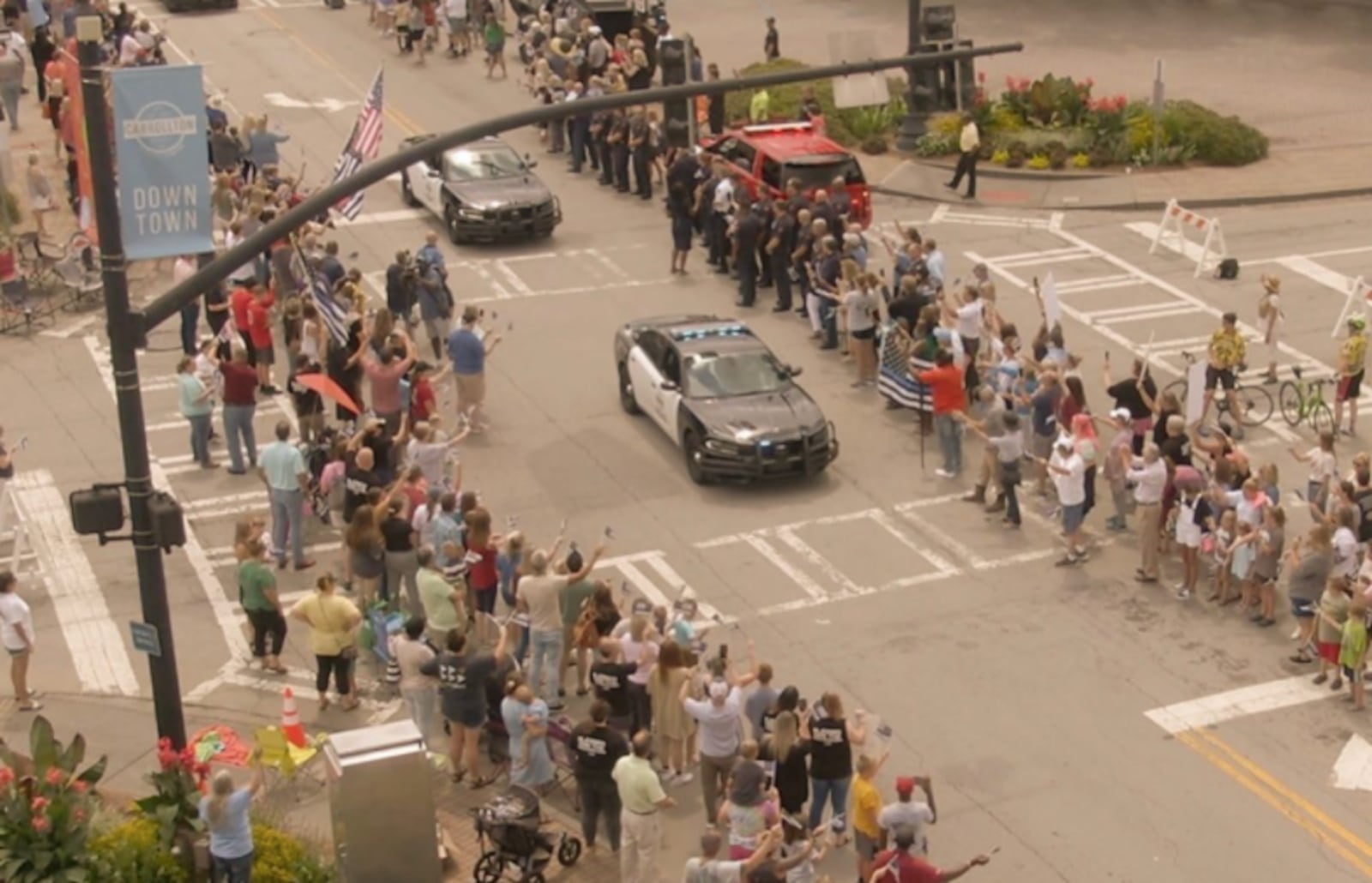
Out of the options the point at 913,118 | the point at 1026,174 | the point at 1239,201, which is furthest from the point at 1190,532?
the point at 913,118

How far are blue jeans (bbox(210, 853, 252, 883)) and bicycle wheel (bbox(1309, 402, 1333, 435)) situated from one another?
14.9m

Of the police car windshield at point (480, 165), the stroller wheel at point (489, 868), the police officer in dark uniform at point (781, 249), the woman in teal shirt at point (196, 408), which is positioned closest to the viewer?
the stroller wheel at point (489, 868)

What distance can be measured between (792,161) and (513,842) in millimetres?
17978

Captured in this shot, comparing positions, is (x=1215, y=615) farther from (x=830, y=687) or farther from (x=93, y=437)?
(x=93, y=437)

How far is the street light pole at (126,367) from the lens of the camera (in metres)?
16.2

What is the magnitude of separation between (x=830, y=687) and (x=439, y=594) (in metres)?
3.70

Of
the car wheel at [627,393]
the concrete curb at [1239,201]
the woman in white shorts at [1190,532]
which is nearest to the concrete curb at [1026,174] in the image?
the concrete curb at [1239,201]

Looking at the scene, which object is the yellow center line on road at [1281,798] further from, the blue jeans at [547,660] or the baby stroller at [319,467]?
the baby stroller at [319,467]

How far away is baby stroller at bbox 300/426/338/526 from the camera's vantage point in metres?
24.5

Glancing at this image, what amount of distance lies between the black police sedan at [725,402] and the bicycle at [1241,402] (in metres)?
4.42

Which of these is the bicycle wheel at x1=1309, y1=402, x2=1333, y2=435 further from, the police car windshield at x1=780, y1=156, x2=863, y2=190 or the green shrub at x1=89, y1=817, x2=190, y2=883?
the green shrub at x1=89, y1=817, x2=190, y2=883

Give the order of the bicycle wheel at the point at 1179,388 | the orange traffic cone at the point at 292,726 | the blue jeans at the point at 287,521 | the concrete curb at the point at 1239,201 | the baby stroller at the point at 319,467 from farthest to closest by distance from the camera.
A: the concrete curb at the point at 1239,201
the bicycle wheel at the point at 1179,388
the baby stroller at the point at 319,467
the blue jeans at the point at 287,521
the orange traffic cone at the point at 292,726

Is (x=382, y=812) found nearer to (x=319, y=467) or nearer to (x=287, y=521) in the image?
(x=287, y=521)

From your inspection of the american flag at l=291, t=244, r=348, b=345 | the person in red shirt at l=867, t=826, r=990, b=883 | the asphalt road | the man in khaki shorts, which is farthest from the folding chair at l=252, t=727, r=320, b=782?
the man in khaki shorts
